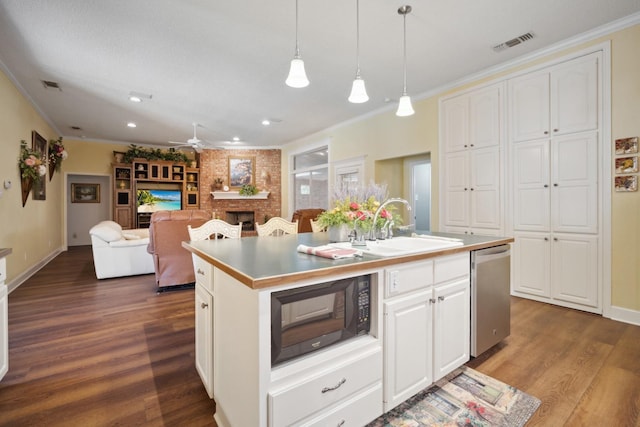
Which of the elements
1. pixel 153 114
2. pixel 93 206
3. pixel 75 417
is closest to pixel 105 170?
pixel 93 206

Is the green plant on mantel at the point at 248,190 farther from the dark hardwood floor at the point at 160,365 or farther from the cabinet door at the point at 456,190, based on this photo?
the cabinet door at the point at 456,190

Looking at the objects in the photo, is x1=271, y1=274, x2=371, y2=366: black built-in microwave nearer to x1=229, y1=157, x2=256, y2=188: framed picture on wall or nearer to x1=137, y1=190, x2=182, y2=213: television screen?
x1=229, y1=157, x2=256, y2=188: framed picture on wall

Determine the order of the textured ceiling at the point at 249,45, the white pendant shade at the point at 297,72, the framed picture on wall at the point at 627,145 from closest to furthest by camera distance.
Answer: the white pendant shade at the point at 297,72
the textured ceiling at the point at 249,45
the framed picture on wall at the point at 627,145

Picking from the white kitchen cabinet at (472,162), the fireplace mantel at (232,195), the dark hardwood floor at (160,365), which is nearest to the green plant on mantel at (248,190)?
the fireplace mantel at (232,195)

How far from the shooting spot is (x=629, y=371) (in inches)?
78.6

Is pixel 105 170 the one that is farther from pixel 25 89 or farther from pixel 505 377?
pixel 505 377

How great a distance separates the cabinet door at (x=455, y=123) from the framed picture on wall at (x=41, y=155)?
658 centimetres

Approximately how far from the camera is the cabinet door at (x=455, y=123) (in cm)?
411

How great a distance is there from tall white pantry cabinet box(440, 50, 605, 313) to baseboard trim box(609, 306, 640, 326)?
0.11 meters

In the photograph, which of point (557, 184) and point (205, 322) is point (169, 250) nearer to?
point (205, 322)

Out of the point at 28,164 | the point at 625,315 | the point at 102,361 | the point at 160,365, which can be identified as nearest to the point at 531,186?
the point at 625,315

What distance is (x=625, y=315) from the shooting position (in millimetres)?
2842

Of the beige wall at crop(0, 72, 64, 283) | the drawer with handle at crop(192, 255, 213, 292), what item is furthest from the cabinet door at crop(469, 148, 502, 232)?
the beige wall at crop(0, 72, 64, 283)

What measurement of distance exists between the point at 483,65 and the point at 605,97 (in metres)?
1.32
